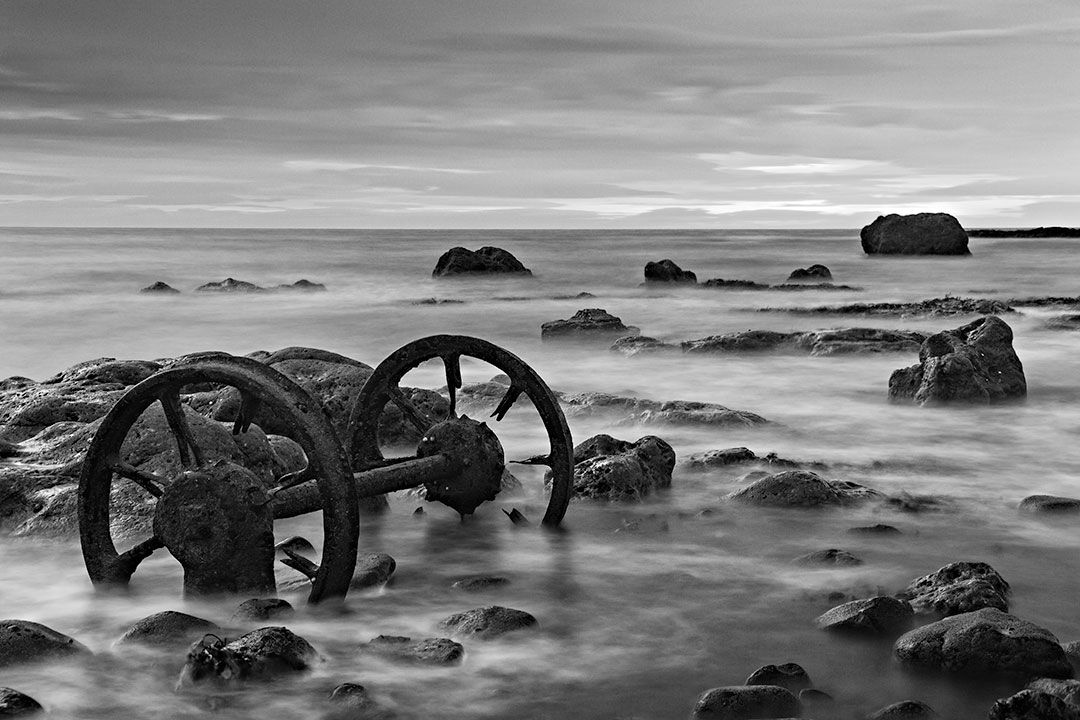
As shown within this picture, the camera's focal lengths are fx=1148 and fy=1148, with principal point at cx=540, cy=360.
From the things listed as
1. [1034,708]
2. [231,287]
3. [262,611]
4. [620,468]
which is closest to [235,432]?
[262,611]

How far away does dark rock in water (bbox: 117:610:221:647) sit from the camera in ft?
15.5

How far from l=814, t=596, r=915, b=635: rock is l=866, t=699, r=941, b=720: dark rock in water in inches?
29.2

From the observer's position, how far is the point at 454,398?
6.20 meters

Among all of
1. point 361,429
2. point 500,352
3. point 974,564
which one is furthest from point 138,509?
point 974,564

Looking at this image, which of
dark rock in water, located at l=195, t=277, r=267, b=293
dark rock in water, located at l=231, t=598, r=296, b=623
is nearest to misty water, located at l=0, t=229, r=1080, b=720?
dark rock in water, located at l=231, t=598, r=296, b=623

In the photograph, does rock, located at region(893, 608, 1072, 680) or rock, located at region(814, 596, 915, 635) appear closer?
rock, located at region(893, 608, 1072, 680)

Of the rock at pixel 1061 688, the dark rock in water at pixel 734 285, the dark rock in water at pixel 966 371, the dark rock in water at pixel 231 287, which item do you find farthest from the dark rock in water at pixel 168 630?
the dark rock in water at pixel 231 287

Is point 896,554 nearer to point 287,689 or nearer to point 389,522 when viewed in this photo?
point 389,522

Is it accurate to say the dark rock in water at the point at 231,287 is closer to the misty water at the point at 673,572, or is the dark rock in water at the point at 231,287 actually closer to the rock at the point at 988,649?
the misty water at the point at 673,572

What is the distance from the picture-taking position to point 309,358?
395 inches

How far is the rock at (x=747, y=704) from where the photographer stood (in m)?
4.03

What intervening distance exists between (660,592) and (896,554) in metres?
1.43

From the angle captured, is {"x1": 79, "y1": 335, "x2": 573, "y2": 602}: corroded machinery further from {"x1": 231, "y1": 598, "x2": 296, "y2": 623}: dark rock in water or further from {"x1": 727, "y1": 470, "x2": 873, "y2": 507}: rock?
{"x1": 727, "y1": 470, "x2": 873, "y2": 507}: rock

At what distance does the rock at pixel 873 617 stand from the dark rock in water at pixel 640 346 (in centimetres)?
1112
